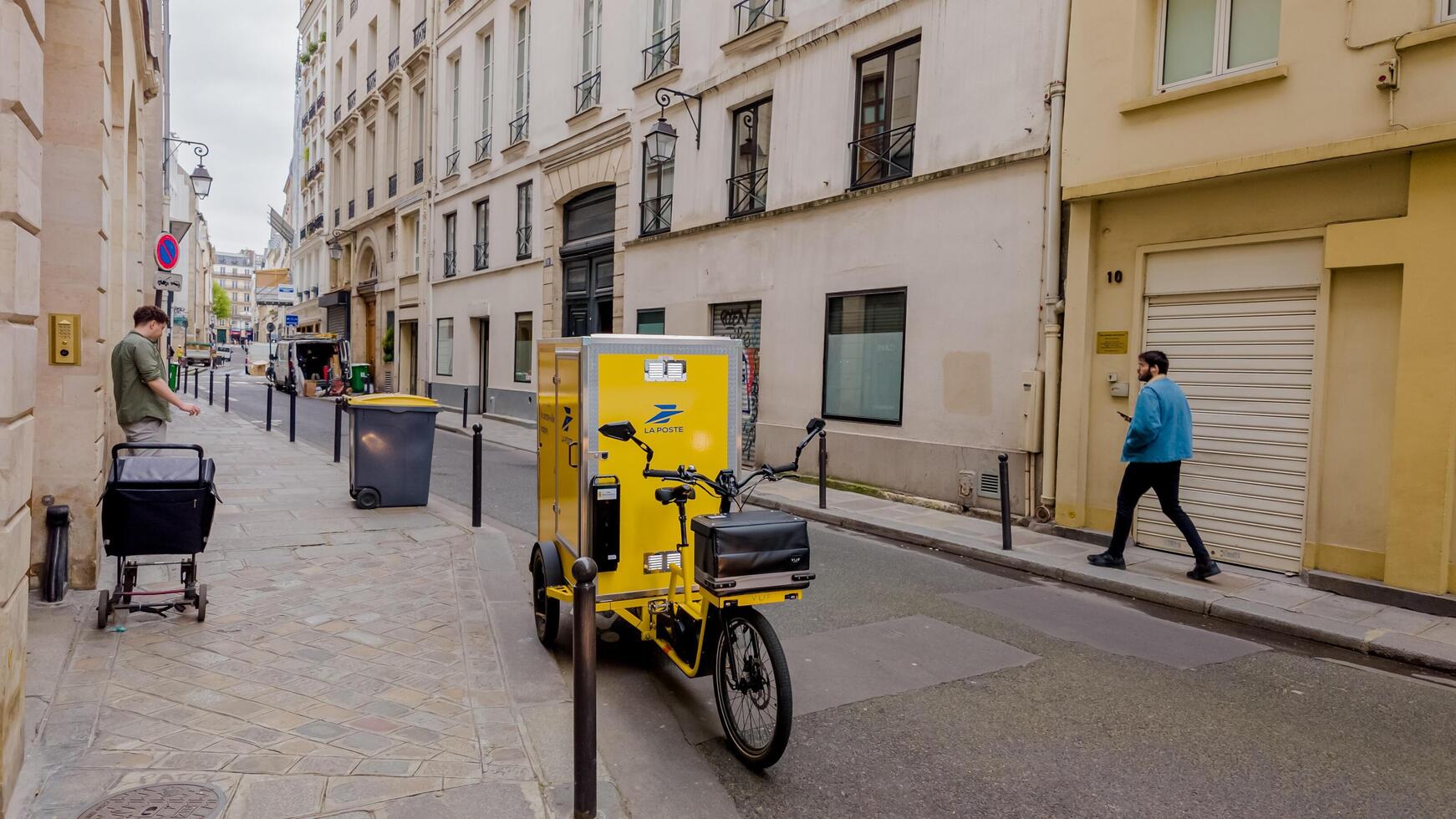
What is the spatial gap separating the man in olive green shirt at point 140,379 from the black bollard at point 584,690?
4.27 metres

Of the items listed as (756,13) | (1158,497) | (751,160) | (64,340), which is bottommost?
(1158,497)

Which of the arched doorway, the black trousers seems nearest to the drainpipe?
the black trousers

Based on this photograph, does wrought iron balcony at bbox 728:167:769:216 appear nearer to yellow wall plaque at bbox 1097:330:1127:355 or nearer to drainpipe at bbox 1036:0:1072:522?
drainpipe at bbox 1036:0:1072:522

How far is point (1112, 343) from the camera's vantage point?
8680 millimetres

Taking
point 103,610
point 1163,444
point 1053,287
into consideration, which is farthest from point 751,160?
point 103,610

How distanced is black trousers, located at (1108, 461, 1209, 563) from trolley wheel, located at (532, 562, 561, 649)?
496 centimetres

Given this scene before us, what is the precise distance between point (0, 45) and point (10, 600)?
182 cm

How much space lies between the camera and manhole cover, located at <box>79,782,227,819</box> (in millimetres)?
2984

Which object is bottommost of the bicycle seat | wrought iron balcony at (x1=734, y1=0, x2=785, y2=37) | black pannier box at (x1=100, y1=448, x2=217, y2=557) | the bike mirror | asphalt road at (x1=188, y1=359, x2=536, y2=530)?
asphalt road at (x1=188, y1=359, x2=536, y2=530)

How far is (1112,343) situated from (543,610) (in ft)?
20.9

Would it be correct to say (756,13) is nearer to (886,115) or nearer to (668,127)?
(668,127)

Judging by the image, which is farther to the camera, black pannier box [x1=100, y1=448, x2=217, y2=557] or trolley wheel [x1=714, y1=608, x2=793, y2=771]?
black pannier box [x1=100, y1=448, x2=217, y2=557]

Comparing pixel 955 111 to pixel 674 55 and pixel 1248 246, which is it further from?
pixel 674 55

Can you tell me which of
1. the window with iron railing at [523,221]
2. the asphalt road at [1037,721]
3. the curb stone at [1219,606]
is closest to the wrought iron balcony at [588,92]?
the window with iron railing at [523,221]
